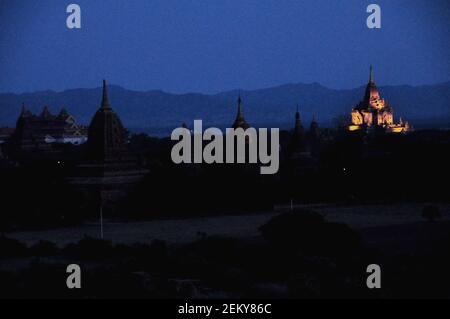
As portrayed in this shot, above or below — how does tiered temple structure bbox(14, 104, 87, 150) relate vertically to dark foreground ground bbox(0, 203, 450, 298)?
above

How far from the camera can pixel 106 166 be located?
55281 mm

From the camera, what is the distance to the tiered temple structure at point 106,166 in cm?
5400

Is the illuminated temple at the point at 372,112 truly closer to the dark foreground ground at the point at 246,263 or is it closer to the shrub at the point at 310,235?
the dark foreground ground at the point at 246,263

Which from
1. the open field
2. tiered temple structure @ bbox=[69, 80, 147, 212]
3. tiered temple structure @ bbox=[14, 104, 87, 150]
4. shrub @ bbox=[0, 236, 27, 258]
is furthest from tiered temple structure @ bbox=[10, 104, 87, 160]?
shrub @ bbox=[0, 236, 27, 258]

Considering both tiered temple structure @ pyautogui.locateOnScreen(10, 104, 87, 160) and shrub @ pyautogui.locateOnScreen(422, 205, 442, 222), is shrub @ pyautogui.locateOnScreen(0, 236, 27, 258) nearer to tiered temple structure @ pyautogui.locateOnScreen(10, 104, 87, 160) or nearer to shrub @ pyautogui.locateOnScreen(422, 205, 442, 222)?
shrub @ pyautogui.locateOnScreen(422, 205, 442, 222)

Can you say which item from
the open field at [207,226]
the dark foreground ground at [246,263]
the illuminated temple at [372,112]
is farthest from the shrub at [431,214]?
the illuminated temple at [372,112]

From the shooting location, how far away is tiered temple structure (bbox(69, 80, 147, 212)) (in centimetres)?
5400

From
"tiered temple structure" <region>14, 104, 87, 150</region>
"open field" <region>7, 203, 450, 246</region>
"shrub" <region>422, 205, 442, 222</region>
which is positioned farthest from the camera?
"tiered temple structure" <region>14, 104, 87, 150</region>

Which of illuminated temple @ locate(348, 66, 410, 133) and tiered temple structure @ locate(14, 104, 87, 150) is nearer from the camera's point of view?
tiered temple structure @ locate(14, 104, 87, 150)

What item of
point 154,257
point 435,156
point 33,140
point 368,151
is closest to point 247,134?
point 435,156

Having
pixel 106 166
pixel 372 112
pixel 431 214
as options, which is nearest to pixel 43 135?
pixel 372 112

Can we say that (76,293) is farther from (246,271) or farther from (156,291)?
(246,271)

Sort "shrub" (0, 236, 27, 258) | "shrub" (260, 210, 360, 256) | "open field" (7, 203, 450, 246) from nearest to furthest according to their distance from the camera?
"shrub" (260, 210, 360, 256)
"shrub" (0, 236, 27, 258)
"open field" (7, 203, 450, 246)

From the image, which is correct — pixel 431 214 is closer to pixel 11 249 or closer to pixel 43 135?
pixel 11 249
